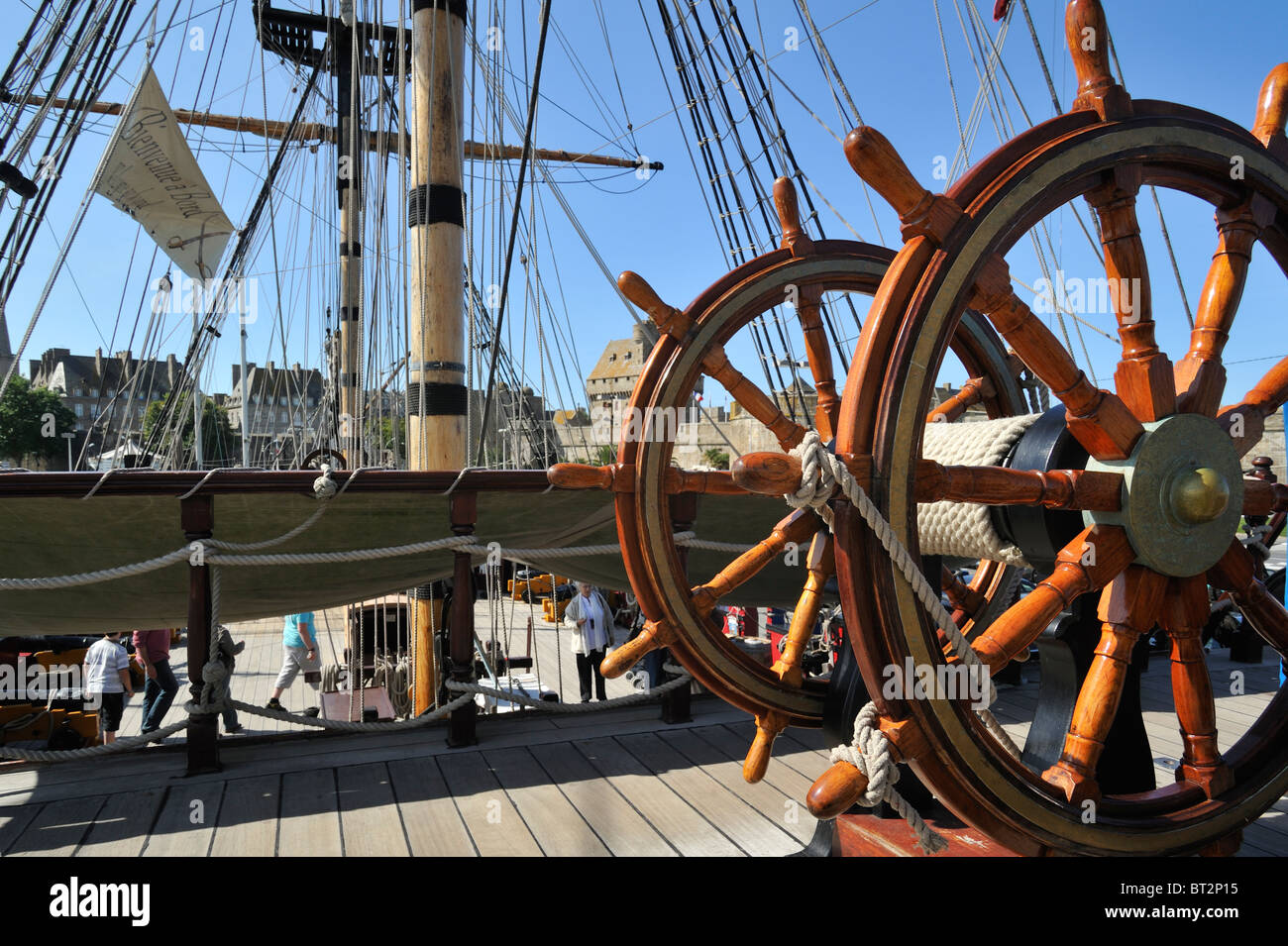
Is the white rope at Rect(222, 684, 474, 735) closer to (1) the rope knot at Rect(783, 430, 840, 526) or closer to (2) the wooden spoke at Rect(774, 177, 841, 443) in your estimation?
(2) the wooden spoke at Rect(774, 177, 841, 443)

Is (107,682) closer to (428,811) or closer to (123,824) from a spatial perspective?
(123,824)

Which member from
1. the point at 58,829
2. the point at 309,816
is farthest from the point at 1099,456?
the point at 58,829

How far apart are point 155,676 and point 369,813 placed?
145 inches

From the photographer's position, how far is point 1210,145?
1.61 m

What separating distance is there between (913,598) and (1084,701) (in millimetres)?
598

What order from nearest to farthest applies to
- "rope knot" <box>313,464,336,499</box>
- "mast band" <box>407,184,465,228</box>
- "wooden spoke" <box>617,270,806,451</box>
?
"wooden spoke" <box>617,270,806,451</box>, "rope knot" <box>313,464,336,499</box>, "mast band" <box>407,184,465,228</box>

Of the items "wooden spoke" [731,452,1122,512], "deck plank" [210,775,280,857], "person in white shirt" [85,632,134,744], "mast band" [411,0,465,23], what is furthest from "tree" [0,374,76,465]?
"wooden spoke" [731,452,1122,512]

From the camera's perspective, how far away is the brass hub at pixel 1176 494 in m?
1.59

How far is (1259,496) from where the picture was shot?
6.31ft

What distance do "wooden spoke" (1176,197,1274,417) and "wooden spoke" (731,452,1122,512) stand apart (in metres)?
0.34

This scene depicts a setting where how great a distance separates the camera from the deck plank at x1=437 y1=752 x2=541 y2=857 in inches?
98.8

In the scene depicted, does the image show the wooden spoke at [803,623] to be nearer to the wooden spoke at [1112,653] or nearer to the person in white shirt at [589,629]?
the wooden spoke at [1112,653]
